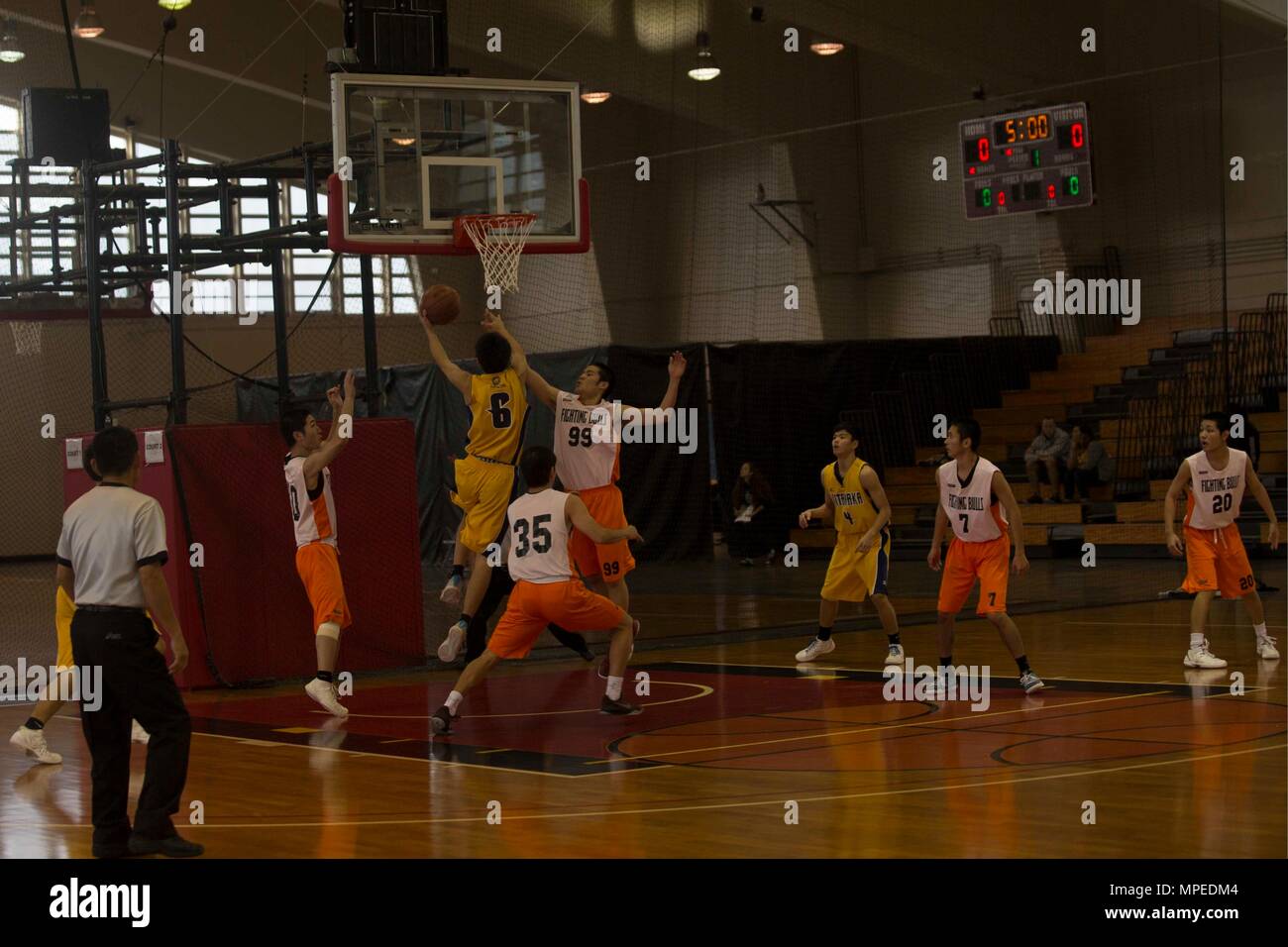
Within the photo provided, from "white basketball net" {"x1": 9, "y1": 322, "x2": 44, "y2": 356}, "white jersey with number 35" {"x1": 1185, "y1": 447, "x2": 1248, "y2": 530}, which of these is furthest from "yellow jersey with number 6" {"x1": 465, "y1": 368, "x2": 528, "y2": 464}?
"white basketball net" {"x1": 9, "y1": 322, "x2": 44, "y2": 356}

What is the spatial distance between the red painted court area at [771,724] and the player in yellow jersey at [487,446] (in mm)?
800

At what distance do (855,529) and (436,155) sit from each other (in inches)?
160

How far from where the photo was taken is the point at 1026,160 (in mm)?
21781

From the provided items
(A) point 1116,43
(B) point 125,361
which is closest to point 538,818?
(A) point 1116,43

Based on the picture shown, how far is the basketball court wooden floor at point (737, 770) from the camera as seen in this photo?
5.82 meters

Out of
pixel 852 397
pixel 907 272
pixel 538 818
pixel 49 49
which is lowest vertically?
pixel 538 818

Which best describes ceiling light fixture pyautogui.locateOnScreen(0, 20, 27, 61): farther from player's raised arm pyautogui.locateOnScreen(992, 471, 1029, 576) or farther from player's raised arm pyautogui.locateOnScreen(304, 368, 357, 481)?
player's raised arm pyautogui.locateOnScreen(992, 471, 1029, 576)

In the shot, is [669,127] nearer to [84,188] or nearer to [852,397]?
[852,397]

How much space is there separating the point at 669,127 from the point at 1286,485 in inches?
406

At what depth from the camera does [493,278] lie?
11820 millimetres

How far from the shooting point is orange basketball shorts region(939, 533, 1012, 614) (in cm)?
949

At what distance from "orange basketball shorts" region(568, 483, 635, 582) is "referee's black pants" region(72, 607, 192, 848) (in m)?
4.44

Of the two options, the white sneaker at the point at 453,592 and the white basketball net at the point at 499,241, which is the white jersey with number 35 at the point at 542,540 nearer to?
the white sneaker at the point at 453,592

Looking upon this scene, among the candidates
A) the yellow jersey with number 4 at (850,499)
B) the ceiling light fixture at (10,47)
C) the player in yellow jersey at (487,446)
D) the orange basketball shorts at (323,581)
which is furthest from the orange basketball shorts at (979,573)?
the ceiling light fixture at (10,47)
